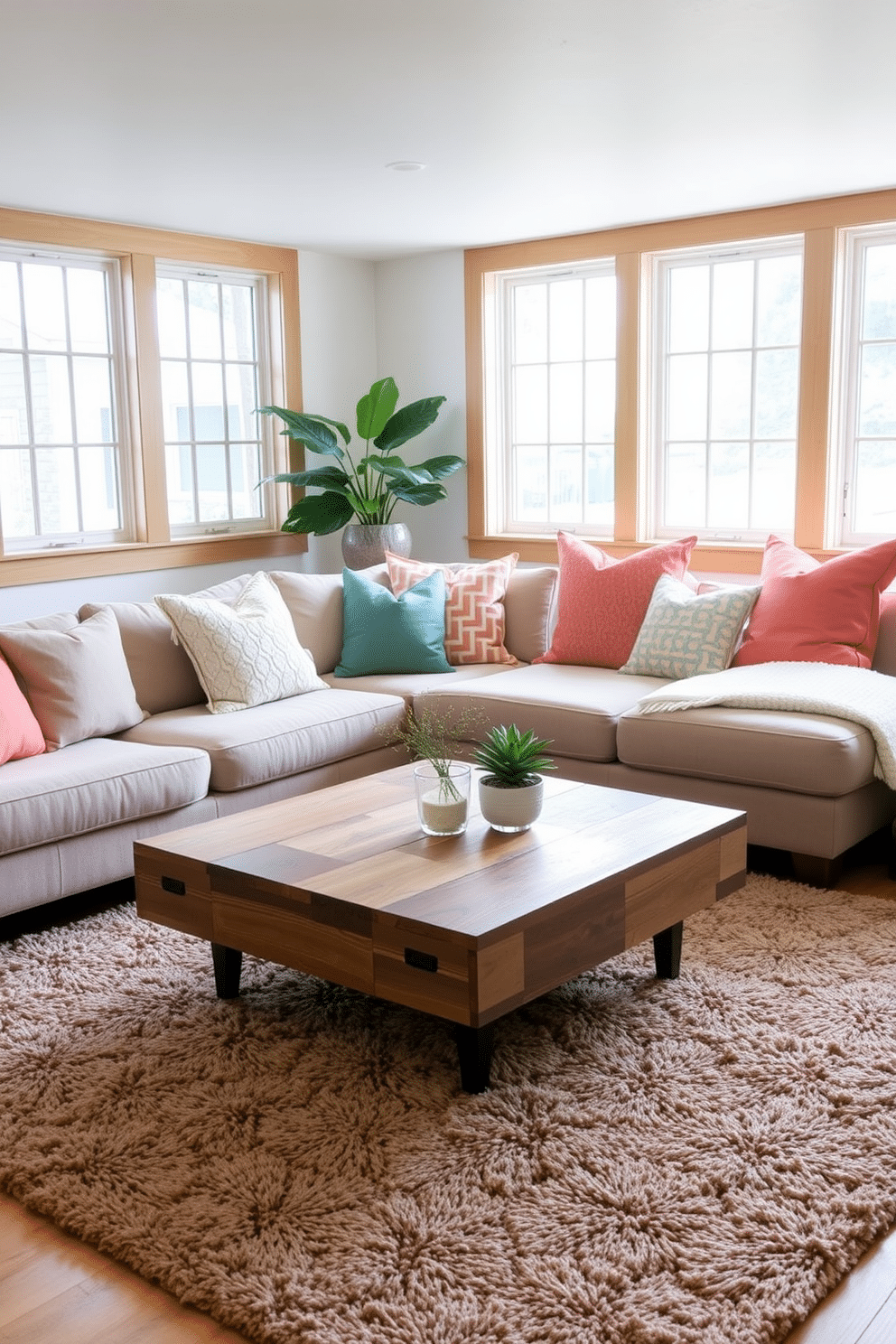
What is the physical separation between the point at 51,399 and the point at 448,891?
3806mm

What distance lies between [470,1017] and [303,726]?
6.23ft

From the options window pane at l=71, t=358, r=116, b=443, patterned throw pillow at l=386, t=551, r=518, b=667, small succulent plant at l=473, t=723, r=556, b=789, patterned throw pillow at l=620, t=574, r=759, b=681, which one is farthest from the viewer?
window pane at l=71, t=358, r=116, b=443

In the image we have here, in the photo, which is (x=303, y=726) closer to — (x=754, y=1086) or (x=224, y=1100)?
(x=224, y=1100)

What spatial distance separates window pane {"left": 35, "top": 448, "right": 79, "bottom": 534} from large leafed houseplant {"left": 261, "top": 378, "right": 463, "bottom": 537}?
96cm

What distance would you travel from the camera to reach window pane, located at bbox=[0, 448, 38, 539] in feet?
17.7

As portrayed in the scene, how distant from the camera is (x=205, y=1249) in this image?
2020 millimetres

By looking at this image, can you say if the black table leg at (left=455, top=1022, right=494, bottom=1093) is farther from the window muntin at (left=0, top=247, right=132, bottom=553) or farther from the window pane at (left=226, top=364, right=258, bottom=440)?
the window pane at (left=226, top=364, right=258, bottom=440)

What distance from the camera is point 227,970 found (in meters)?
2.97

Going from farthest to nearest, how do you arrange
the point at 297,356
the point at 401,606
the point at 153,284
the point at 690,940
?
the point at 297,356
the point at 153,284
the point at 401,606
the point at 690,940

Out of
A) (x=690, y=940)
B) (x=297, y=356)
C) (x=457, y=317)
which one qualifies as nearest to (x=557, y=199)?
(x=457, y=317)

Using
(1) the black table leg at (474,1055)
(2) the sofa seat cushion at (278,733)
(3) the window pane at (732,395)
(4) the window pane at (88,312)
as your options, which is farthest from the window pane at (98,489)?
(1) the black table leg at (474,1055)

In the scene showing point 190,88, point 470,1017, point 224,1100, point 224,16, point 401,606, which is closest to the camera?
point 470,1017

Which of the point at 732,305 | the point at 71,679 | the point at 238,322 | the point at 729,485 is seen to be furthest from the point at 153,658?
the point at 732,305

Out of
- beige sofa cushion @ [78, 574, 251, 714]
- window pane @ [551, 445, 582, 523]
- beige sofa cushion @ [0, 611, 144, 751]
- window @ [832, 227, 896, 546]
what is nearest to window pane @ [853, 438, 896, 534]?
window @ [832, 227, 896, 546]
